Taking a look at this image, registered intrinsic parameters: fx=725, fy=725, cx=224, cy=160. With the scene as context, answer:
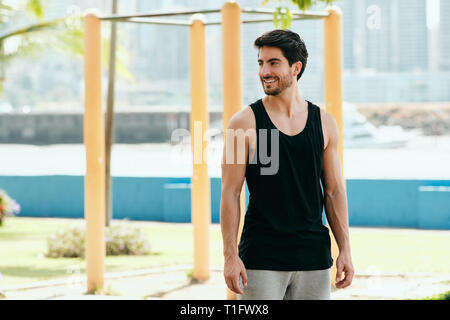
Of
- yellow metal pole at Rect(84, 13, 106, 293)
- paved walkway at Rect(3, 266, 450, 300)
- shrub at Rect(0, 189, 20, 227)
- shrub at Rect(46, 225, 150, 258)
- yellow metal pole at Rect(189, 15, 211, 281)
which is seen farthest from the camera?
shrub at Rect(0, 189, 20, 227)

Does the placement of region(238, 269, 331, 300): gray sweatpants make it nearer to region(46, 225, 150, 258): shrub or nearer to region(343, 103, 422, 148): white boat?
region(46, 225, 150, 258): shrub

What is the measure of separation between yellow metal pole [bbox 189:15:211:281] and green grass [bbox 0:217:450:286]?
1.38 meters

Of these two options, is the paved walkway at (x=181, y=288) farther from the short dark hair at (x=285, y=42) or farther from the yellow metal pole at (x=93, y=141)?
the short dark hair at (x=285, y=42)

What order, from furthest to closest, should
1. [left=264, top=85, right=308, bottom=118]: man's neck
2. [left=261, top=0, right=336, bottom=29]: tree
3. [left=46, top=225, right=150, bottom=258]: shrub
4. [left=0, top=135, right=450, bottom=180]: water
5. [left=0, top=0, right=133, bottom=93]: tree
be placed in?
[left=0, top=135, right=450, bottom=180]: water
[left=0, top=0, right=133, bottom=93]: tree
[left=46, top=225, right=150, bottom=258]: shrub
[left=261, top=0, right=336, bottom=29]: tree
[left=264, top=85, right=308, bottom=118]: man's neck

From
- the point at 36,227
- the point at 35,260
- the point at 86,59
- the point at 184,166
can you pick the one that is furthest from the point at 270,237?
the point at 184,166

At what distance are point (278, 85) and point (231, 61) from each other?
10.2ft

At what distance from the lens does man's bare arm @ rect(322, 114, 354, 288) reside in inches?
102

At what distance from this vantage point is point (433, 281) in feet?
21.4

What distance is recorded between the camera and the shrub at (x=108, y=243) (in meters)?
8.94

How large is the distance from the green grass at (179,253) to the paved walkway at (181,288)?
2.23 feet

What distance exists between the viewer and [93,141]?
6141mm

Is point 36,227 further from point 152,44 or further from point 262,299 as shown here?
point 152,44

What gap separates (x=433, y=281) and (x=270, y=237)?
14.8 feet

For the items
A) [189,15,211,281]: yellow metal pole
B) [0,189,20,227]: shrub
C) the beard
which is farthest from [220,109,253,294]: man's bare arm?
[0,189,20,227]: shrub
